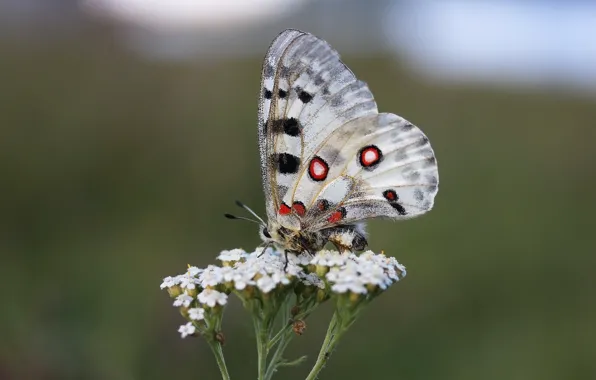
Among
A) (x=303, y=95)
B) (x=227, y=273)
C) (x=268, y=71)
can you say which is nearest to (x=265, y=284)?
(x=227, y=273)

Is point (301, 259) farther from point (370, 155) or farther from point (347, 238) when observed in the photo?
point (370, 155)

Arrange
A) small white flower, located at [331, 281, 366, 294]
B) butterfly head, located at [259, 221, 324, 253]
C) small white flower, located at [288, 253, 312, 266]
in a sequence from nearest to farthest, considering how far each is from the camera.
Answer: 1. small white flower, located at [331, 281, 366, 294]
2. small white flower, located at [288, 253, 312, 266]
3. butterfly head, located at [259, 221, 324, 253]

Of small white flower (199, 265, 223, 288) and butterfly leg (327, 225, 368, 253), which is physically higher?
butterfly leg (327, 225, 368, 253)

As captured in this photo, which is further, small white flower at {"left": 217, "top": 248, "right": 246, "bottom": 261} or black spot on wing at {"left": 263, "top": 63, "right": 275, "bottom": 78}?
black spot on wing at {"left": 263, "top": 63, "right": 275, "bottom": 78}

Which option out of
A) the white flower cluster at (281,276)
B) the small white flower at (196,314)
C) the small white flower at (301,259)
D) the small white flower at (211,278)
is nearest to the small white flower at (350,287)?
the white flower cluster at (281,276)

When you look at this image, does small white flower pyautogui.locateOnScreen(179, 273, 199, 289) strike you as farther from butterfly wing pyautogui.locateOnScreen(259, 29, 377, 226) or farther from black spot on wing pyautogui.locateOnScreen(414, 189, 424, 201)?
black spot on wing pyautogui.locateOnScreen(414, 189, 424, 201)

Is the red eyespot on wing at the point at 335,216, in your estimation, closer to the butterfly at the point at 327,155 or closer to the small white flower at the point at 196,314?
the butterfly at the point at 327,155

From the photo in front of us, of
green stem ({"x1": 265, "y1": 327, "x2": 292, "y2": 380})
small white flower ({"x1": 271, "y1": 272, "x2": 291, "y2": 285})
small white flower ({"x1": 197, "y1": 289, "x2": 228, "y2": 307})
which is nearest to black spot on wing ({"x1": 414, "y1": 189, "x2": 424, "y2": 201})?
small white flower ({"x1": 271, "y1": 272, "x2": 291, "y2": 285})
